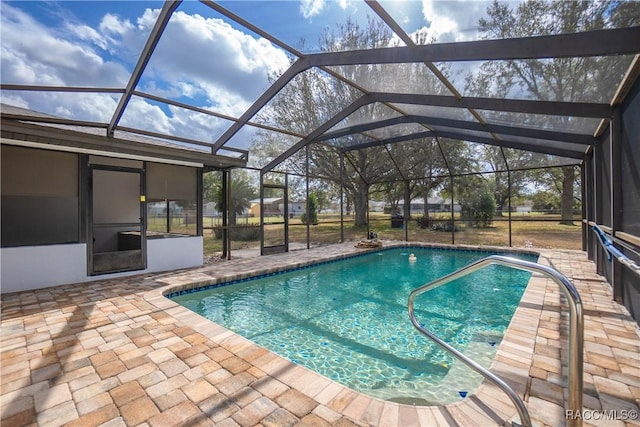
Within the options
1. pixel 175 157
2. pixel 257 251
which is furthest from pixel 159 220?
pixel 257 251

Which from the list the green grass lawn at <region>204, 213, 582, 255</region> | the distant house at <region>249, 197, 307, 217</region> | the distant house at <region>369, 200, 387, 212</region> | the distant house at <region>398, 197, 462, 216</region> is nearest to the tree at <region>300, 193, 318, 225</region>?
the green grass lawn at <region>204, 213, 582, 255</region>

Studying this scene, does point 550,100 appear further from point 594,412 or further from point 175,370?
point 175,370

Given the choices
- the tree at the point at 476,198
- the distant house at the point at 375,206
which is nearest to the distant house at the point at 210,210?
the distant house at the point at 375,206

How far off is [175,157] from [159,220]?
1487 millimetres

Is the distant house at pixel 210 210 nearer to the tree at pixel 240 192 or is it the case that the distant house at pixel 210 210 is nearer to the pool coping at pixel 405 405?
the tree at pixel 240 192

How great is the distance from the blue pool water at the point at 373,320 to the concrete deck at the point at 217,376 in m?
0.63

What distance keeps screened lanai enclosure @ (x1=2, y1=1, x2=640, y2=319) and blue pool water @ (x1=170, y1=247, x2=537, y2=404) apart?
1.76 m

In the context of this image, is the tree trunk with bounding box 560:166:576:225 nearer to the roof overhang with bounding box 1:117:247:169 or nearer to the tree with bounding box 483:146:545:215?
the tree with bounding box 483:146:545:215

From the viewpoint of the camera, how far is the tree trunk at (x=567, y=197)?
959 cm

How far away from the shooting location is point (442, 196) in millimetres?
14836

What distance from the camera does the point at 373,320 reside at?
427cm

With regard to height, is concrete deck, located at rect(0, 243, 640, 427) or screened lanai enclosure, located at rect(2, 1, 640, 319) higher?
screened lanai enclosure, located at rect(2, 1, 640, 319)

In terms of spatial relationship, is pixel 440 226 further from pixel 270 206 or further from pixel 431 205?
pixel 270 206

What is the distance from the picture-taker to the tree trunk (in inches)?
377
